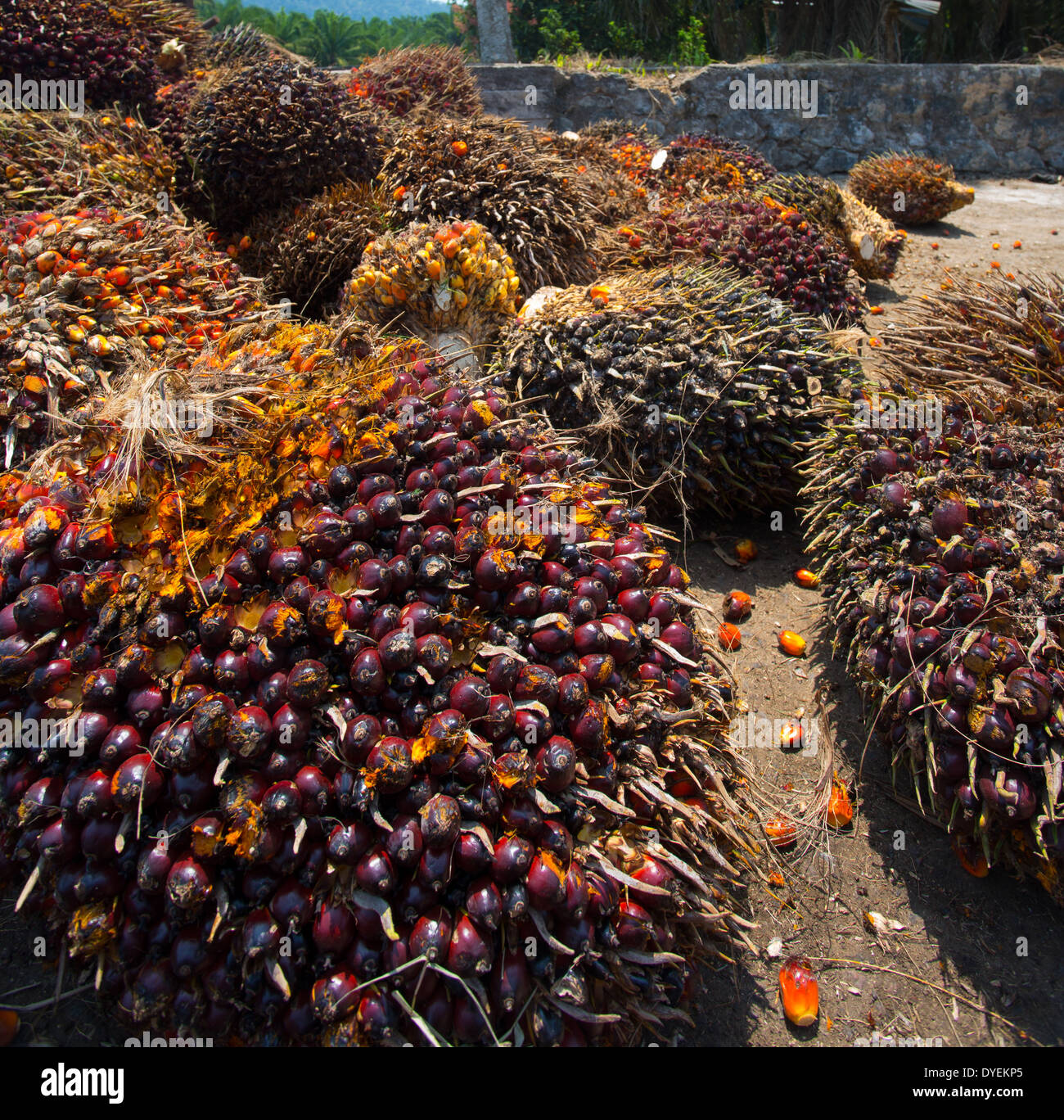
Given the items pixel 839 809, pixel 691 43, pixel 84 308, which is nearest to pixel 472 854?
pixel 839 809

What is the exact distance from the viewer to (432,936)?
1354 mm

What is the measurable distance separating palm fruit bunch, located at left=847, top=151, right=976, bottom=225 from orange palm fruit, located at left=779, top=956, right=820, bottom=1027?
26.2ft

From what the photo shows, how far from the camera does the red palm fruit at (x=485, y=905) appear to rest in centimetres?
138

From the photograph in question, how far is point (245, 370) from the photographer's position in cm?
192

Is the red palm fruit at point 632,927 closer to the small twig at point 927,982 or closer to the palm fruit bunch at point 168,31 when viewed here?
the small twig at point 927,982

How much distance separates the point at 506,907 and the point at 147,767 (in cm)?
77

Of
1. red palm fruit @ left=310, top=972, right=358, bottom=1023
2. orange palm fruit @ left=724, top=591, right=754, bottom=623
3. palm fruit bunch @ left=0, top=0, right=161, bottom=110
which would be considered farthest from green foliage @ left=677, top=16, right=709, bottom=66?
red palm fruit @ left=310, top=972, right=358, bottom=1023

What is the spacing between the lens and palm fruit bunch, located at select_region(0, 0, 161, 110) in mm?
4238

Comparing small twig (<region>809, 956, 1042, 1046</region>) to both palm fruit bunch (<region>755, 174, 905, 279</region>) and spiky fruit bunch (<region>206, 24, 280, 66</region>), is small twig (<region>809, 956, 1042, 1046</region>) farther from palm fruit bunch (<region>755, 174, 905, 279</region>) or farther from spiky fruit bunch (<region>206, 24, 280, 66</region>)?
spiky fruit bunch (<region>206, 24, 280, 66</region>)

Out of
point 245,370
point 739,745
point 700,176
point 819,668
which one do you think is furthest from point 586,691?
point 700,176

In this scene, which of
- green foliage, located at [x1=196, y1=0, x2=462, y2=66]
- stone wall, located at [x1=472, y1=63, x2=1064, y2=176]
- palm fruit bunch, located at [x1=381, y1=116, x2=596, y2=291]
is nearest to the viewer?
palm fruit bunch, located at [x1=381, y1=116, x2=596, y2=291]

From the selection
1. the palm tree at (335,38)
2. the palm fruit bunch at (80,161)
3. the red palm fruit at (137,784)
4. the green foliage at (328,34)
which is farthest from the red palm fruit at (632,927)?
the palm tree at (335,38)

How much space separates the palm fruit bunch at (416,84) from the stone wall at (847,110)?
384 centimetres

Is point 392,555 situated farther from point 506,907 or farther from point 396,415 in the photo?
point 506,907
